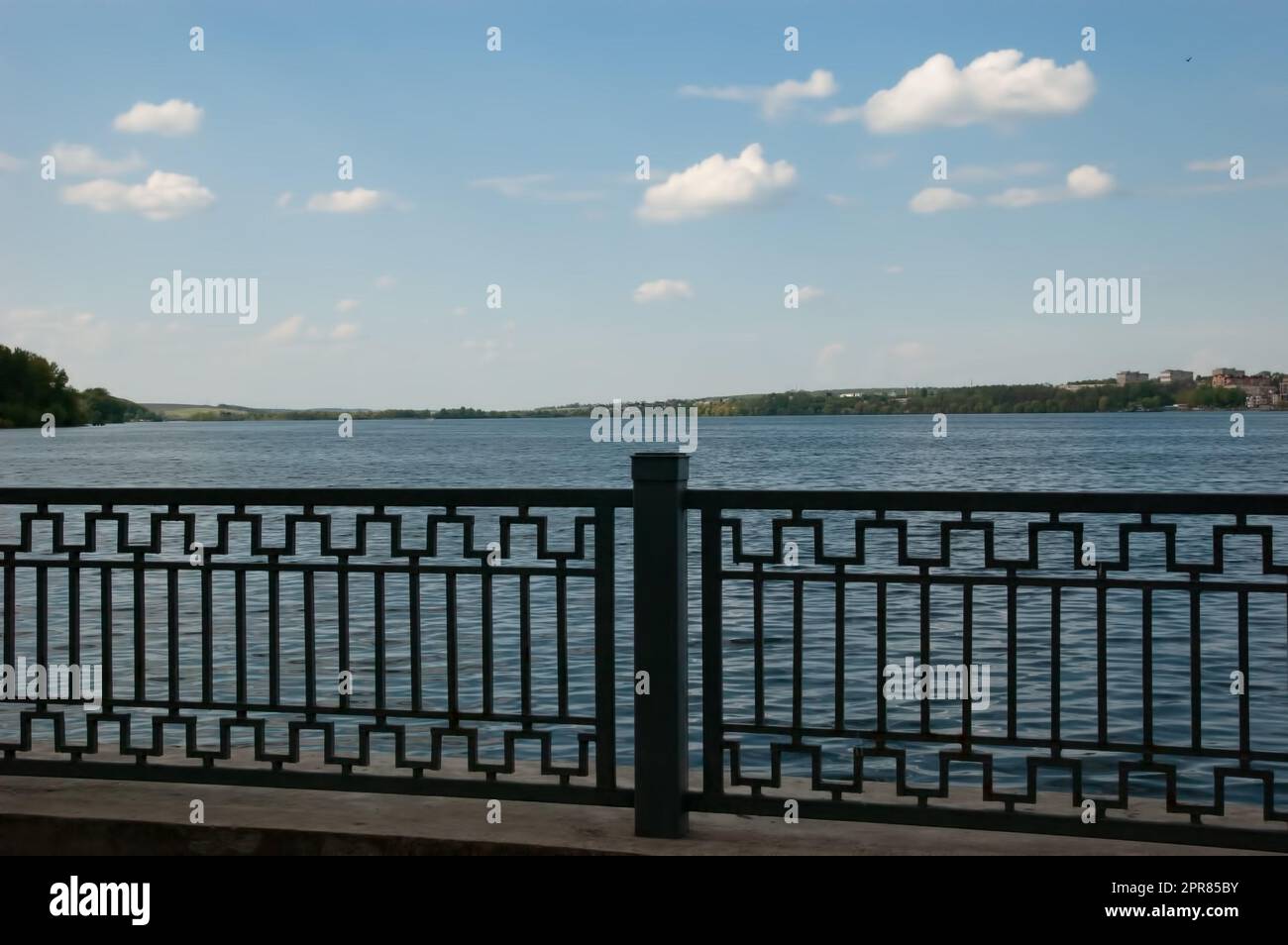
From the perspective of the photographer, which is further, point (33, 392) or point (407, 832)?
point (33, 392)

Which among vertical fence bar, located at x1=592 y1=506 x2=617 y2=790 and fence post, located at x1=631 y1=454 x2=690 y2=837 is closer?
fence post, located at x1=631 y1=454 x2=690 y2=837

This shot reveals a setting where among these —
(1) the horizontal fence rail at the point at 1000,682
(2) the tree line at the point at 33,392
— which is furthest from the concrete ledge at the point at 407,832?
(2) the tree line at the point at 33,392

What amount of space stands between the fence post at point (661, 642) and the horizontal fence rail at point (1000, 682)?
0.36 feet

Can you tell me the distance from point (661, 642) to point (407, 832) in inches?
43.9

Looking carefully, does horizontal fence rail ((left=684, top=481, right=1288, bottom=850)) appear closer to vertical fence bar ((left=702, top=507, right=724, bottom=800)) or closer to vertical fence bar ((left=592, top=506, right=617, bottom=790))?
vertical fence bar ((left=702, top=507, right=724, bottom=800))

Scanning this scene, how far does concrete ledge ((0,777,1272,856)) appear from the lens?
435cm

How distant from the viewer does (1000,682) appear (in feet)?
46.7

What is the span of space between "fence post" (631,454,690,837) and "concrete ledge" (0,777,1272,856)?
0.14m

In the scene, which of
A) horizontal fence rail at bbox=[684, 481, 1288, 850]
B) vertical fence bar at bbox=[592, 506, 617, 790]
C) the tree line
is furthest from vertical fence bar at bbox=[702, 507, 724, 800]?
the tree line

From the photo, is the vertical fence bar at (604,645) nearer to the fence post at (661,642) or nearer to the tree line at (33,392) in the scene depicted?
the fence post at (661,642)

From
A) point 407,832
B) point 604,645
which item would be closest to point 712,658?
point 604,645

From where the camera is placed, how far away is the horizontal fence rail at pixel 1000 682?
413cm

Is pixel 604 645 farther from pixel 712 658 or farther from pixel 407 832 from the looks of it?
pixel 407 832

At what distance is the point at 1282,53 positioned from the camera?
106250 mm
